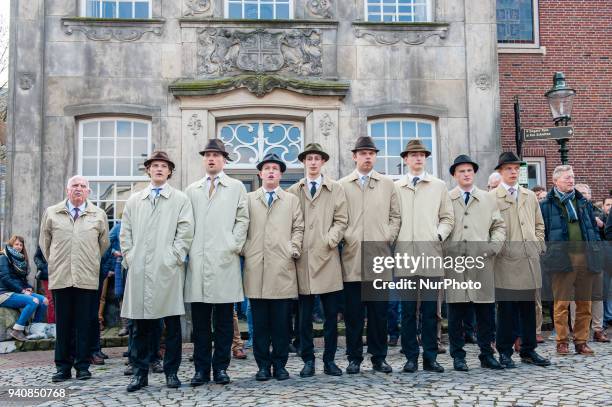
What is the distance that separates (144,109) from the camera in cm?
1077

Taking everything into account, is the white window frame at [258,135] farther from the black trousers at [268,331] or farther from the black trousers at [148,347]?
the black trousers at [148,347]

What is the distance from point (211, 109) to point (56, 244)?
4.64m

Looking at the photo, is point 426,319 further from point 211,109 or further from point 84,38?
point 84,38

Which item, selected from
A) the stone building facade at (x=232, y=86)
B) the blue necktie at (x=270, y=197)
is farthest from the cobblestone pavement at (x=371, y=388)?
the stone building facade at (x=232, y=86)

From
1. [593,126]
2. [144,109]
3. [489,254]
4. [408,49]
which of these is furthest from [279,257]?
[593,126]

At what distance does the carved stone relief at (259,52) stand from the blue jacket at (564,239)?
4.92 m

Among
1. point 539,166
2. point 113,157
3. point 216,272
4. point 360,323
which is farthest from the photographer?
point 539,166

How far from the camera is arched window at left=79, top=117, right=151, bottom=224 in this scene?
10.9 meters

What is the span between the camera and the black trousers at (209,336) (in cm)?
618

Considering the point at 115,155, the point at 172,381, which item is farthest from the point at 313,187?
the point at 115,155

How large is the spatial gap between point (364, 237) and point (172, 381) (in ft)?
7.60

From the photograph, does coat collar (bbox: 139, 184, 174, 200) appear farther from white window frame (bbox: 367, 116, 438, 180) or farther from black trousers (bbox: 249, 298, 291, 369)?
white window frame (bbox: 367, 116, 438, 180)

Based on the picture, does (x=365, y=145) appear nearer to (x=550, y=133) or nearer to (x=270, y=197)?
(x=270, y=197)

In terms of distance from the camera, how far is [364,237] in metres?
6.60
